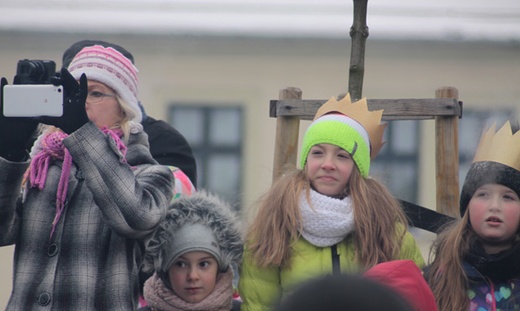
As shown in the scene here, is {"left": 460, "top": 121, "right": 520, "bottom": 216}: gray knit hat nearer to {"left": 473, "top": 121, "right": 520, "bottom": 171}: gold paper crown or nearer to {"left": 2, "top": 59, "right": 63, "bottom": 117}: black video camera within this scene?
{"left": 473, "top": 121, "right": 520, "bottom": 171}: gold paper crown

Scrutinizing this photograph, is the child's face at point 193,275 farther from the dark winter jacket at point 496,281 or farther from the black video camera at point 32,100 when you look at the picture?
the dark winter jacket at point 496,281

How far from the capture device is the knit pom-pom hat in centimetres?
441

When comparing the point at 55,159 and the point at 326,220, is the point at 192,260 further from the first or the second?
the point at 55,159

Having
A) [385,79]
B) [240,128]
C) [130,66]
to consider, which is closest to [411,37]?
[385,79]

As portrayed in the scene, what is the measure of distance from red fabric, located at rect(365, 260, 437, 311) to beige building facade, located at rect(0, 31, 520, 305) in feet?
49.4

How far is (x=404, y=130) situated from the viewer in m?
18.3

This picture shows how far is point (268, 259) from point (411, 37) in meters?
15.3

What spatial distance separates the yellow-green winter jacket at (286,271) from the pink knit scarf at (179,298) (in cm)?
6

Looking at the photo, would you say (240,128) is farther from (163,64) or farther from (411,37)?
(411,37)

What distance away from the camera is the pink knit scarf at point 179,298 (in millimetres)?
4363

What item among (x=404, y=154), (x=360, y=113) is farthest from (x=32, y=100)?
(x=404, y=154)

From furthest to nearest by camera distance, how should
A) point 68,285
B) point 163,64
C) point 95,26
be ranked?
point 163,64, point 95,26, point 68,285

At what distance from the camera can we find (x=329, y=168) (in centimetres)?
452

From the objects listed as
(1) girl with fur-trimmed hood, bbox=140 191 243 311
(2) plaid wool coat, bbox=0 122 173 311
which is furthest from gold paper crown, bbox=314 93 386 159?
(2) plaid wool coat, bbox=0 122 173 311
